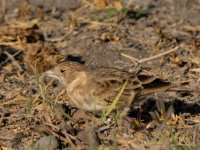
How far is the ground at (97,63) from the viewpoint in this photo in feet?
22.1

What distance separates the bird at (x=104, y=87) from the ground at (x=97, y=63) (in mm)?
149

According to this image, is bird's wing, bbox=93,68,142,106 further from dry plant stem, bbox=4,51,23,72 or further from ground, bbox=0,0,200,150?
dry plant stem, bbox=4,51,23,72

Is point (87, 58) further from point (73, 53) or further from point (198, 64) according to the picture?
point (198, 64)

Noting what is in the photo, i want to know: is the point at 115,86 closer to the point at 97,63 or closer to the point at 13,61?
the point at 97,63

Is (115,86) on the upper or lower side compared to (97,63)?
upper

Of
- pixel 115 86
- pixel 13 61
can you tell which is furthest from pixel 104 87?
pixel 13 61

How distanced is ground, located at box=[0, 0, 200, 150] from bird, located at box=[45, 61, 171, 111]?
149 millimetres

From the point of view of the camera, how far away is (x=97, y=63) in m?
8.70

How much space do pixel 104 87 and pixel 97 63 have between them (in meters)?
1.69

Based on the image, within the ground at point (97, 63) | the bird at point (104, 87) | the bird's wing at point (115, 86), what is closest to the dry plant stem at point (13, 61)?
the ground at point (97, 63)

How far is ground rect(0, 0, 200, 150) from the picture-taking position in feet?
22.1

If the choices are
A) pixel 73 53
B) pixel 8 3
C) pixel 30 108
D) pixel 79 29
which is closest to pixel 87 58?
pixel 73 53

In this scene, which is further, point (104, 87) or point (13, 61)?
point (13, 61)

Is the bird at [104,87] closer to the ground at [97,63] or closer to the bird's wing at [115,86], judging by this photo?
the bird's wing at [115,86]
